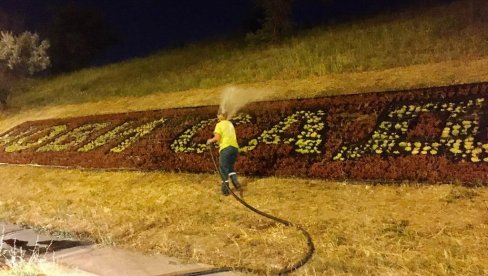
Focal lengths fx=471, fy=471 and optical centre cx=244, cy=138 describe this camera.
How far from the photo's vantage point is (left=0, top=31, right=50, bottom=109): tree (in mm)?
26406

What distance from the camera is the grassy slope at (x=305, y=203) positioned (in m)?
6.27

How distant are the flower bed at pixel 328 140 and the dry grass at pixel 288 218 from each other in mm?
587

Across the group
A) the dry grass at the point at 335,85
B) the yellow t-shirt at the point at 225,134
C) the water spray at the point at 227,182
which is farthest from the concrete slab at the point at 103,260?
the dry grass at the point at 335,85

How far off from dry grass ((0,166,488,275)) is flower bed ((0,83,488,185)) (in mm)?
587

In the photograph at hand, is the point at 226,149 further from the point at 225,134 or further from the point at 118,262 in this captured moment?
the point at 118,262

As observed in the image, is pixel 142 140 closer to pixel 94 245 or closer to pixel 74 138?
pixel 74 138

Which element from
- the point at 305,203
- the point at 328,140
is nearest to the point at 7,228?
the point at 305,203

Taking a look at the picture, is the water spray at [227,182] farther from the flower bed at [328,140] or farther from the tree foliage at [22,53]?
the tree foliage at [22,53]

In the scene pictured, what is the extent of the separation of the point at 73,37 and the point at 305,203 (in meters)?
52.4

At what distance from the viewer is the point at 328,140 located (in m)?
10.9

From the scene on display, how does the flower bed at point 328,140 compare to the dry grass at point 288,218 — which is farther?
the flower bed at point 328,140

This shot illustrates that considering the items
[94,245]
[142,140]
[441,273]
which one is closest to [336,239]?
[441,273]

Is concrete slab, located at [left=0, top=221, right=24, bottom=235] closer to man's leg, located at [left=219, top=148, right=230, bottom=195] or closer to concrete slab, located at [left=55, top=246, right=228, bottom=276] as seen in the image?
concrete slab, located at [left=55, top=246, right=228, bottom=276]

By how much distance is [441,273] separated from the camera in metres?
5.37
